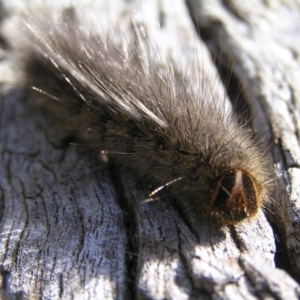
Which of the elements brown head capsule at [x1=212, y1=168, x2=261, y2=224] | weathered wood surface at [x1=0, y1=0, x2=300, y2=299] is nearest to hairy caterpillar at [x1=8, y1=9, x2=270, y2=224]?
brown head capsule at [x1=212, y1=168, x2=261, y2=224]

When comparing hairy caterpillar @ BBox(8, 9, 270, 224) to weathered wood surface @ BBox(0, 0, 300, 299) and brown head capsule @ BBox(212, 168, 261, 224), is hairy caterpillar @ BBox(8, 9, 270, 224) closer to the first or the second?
brown head capsule @ BBox(212, 168, 261, 224)

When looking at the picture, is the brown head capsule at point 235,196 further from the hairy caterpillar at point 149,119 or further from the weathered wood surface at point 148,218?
the weathered wood surface at point 148,218

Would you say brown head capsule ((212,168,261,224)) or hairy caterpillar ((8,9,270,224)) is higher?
hairy caterpillar ((8,9,270,224))

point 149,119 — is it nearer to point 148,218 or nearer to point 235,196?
point 148,218

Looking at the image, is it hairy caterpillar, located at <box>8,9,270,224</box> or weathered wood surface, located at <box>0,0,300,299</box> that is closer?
weathered wood surface, located at <box>0,0,300,299</box>

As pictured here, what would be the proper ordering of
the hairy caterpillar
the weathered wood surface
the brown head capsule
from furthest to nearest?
the hairy caterpillar → the brown head capsule → the weathered wood surface

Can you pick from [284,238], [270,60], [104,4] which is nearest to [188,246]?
[284,238]

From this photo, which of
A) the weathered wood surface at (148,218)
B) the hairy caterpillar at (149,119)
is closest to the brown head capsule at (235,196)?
the hairy caterpillar at (149,119)
